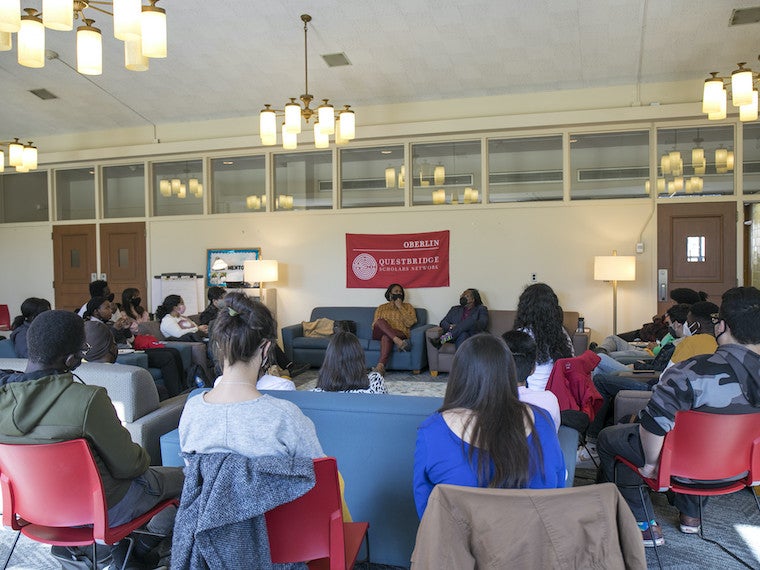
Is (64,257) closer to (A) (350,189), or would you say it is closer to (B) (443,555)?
(A) (350,189)

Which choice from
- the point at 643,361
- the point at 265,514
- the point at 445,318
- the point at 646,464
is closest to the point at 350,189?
the point at 445,318

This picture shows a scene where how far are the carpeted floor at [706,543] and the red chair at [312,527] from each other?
91cm

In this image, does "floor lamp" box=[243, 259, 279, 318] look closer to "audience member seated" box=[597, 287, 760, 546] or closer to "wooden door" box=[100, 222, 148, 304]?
"wooden door" box=[100, 222, 148, 304]

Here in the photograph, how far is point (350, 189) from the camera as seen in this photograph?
7727 mm

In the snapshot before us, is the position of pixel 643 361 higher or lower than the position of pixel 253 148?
lower

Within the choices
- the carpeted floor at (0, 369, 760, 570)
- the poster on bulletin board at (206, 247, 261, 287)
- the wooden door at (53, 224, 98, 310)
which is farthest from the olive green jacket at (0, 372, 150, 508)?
the wooden door at (53, 224, 98, 310)

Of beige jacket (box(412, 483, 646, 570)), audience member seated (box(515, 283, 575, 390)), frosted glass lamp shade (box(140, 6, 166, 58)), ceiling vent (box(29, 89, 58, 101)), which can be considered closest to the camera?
beige jacket (box(412, 483, 646, 570))

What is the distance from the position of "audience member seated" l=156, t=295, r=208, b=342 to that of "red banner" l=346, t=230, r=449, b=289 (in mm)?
2385

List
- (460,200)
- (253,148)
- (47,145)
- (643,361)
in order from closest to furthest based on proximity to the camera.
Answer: (643,361), (460,200), (253,148), (47,145)

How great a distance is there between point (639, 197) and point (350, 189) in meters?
3.69

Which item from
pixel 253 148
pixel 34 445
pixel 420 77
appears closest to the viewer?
pixel 34 445

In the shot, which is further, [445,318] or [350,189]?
[350,189]

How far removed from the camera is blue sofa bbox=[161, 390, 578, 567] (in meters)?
2.21

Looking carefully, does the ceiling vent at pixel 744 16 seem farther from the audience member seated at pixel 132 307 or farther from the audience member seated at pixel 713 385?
the audience member seated at pixel 132 307
